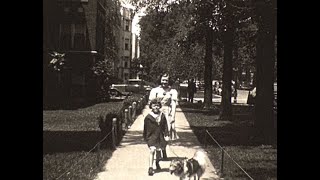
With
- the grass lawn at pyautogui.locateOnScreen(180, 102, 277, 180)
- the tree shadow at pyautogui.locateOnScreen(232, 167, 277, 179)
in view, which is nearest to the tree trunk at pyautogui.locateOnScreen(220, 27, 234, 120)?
the grass lawn at pyautogui.locateOnScreen(180, 102, 277, 180)

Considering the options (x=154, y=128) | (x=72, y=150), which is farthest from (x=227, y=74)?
(x=154, y=128)

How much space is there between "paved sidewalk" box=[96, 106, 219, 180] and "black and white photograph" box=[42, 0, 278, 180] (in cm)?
2

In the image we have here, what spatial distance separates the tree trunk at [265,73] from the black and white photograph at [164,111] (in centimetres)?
3

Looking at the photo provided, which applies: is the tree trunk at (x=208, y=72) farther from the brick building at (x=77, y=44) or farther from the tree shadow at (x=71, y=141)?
the tree shadow at (x=71, y=141)

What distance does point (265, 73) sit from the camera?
16.5 metres

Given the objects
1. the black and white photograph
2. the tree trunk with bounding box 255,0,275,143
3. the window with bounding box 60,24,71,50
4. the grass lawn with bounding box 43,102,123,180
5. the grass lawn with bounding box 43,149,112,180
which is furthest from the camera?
the window with bounding box 60,24,71,50

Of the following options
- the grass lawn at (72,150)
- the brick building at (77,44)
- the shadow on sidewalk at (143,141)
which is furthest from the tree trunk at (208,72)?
the shadow on sidewalk at (143,141)

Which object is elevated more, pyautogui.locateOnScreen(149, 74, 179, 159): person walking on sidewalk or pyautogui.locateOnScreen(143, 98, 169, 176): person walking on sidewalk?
pyautogui.locateOnScreen(149, 74, 179, 159): person walking on sidewalk

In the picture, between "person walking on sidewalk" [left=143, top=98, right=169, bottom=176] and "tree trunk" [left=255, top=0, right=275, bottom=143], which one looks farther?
"tree trunk" [left=255, top=0, right=275, bottom=143]

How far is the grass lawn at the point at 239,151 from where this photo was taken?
39.0ft

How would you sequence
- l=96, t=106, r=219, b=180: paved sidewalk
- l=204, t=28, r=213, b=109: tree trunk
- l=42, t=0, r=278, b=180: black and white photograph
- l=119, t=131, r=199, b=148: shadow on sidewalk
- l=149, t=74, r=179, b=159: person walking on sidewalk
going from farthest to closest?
1. l=204, t=28, r=213, b=109: tree trunk
2. l=119, t=131, r=199, b=148: shadow on sidewalk
3. l=149, t=74, r=179, b=159: person walking on sidewalk
4. l=42, t=0, r=278, b=180: black and white photograph
5. l=96, t=106, r=219, b=180: paved sidewalk

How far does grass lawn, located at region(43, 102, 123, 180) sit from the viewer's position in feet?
37.6

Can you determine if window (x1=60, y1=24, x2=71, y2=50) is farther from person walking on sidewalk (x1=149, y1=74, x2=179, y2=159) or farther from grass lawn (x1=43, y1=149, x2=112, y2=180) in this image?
person walking on sidewalk (x1=149, y1=74, x2=179, y2=159)
